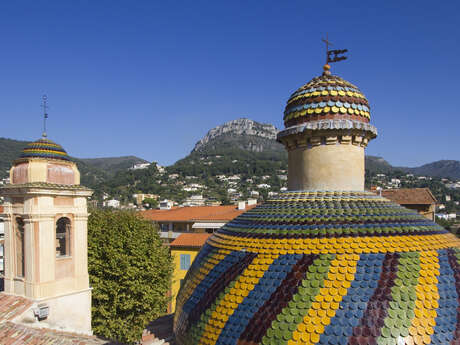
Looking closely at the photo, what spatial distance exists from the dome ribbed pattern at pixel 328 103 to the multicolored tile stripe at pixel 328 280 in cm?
139

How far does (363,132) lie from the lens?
21.5ft

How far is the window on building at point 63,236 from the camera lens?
13516 millimetres

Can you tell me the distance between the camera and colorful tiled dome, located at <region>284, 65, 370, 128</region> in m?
6.43

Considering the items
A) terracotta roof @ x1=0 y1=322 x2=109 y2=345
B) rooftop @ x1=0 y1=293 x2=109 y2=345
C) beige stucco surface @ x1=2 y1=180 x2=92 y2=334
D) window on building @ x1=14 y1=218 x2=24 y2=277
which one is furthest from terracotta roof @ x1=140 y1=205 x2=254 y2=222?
terracotta roof @ x1=0 y1=322 x2=109 y2=345

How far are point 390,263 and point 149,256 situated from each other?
15.6m

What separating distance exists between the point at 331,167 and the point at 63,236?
1129 centimetres

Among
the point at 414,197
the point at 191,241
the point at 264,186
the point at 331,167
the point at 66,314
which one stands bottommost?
the point at 264,186

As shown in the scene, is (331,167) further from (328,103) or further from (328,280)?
(328,280)

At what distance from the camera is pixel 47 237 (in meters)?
12.3

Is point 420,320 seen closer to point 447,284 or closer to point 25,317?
point 447,284

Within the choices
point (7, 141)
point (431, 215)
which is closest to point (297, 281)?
point (431, 215)

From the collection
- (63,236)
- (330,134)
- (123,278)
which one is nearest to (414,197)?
(123,278)

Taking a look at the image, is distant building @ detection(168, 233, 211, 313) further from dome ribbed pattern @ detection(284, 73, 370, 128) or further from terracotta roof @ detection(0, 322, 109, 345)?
dome ribbed pattern @ detection(284, 73, 370, 128)

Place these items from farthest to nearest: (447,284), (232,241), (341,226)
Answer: (232,241) < (341,226) < (447,284)
